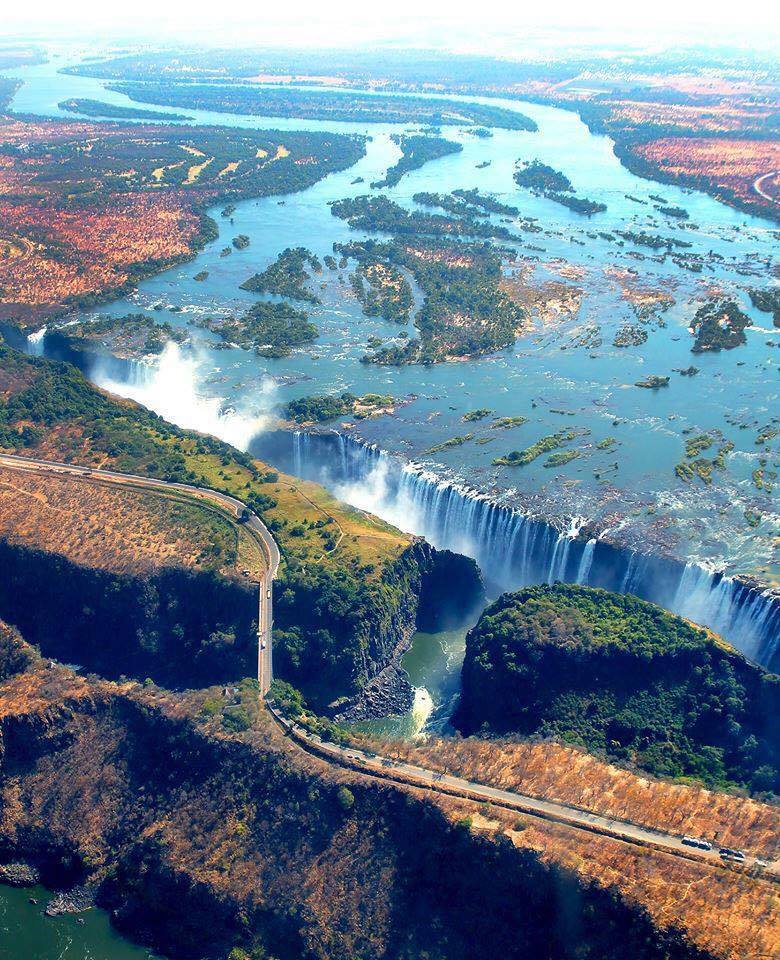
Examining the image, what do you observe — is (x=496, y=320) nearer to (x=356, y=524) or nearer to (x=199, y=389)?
(x=199, y=389)

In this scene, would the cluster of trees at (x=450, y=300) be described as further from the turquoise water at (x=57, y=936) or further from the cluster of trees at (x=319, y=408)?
the turquoise water at (x=57, y=936)

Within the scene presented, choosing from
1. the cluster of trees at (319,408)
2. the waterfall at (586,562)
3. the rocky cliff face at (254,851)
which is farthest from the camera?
the cluster of trees at (319,408)

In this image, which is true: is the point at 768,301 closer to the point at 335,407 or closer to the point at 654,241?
the point at 654,241

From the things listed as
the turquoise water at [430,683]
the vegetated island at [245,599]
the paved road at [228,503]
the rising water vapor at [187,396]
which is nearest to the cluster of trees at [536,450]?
the vegetated island at [245,599]

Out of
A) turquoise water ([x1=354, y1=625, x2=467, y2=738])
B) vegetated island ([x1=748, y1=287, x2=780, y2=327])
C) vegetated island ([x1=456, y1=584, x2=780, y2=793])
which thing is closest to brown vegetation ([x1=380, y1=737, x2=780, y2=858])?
vegetated island ([x1=456, y1=584, x2=780, y2=793])

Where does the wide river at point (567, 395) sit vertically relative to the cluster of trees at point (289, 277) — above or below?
below

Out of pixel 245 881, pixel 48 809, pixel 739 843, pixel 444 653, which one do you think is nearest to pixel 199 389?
pixel 444 653

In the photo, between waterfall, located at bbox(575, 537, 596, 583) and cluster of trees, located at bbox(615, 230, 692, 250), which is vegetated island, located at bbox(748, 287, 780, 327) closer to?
cluster of trees, located at bbox(615, 230, 692, 250)
